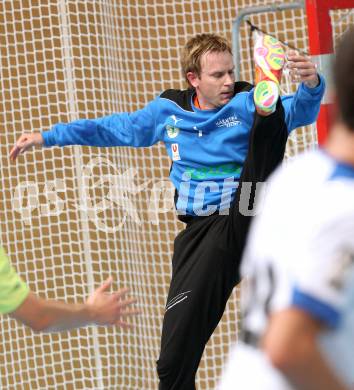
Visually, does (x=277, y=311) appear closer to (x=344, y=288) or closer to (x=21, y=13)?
(x=344, y=288)

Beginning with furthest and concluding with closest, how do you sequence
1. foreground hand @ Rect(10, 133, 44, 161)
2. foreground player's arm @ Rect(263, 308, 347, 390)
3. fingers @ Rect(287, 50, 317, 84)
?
foreground hand @ Rect(10, 133, 44, 161)
fingers @ Rect(287, 50, 317, 84)
foreground player's arm @ Rect(263, 308, 347, 390)

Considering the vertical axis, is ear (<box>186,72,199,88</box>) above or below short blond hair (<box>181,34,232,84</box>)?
below

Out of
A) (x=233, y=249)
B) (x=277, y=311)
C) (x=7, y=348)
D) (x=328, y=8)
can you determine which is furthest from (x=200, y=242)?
(x=7, y=348)

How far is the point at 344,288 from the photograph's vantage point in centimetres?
137

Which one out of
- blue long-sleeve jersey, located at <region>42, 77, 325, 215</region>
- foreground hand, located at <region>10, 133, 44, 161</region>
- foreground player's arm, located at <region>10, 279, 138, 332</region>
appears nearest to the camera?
foreground player's arm, located at <region>10, 279, 138, 332</region>

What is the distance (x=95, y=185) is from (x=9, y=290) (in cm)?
431

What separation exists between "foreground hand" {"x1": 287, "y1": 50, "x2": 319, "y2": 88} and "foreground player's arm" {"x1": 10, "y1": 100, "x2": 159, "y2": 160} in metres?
0.69

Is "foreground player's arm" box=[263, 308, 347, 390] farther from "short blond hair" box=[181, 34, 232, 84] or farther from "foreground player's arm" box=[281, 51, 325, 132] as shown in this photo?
"short blond hair" box=[181, 34, 232, 84]

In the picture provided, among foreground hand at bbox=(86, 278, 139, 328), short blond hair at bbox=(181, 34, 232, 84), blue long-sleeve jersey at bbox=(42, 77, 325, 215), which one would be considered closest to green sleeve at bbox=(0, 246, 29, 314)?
foreground hand at bbox=(86, 278, 139, 328)

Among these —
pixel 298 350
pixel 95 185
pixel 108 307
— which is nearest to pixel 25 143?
pixel 108 307

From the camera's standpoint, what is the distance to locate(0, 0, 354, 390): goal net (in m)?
6.23

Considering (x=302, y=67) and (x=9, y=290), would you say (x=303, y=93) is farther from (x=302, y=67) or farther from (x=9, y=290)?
(x=9, y=290)

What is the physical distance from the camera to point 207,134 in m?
3.84

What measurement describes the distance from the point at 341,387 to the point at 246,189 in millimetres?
2220
